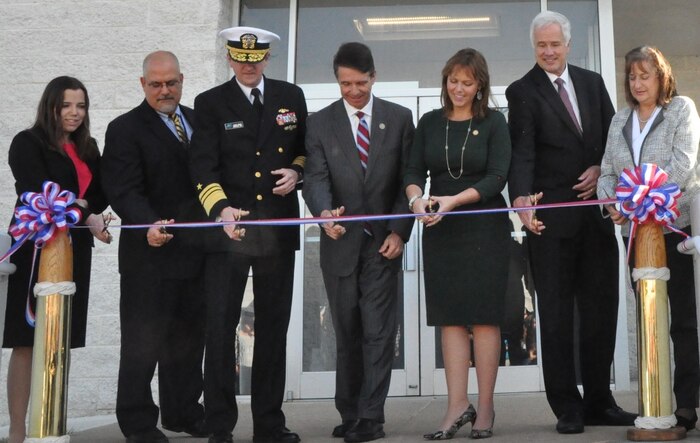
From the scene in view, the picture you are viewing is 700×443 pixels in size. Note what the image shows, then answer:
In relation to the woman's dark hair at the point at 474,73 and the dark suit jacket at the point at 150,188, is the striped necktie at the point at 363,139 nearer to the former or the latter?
the woman's dark hair at the point at 474,73

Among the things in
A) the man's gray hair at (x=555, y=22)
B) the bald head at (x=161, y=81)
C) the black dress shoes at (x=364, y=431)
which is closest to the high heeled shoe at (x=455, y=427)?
the black dress shoes at (x=364, y=431)

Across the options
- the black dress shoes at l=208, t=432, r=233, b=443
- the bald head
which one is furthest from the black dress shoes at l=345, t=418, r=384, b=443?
the bald head

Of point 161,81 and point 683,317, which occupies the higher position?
point 161,81

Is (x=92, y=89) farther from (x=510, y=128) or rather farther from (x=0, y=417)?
(x=510, y=128)

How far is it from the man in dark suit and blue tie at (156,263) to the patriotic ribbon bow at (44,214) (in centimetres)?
44

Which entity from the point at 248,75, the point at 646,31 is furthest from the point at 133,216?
the point at 646,31

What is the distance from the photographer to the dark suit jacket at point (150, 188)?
5320 millimetres

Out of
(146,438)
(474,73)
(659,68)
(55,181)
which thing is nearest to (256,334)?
(146,438)

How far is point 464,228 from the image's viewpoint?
16.4ft

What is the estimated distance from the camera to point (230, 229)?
4961 mm

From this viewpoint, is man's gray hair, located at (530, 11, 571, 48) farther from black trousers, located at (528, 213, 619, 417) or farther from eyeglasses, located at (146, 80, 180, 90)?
eyeglasses, located at (146, 80, 180, 90)

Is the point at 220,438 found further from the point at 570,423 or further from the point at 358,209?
the point at 570,423

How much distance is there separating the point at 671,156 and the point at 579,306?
2.98ft

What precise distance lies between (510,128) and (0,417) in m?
4.27
